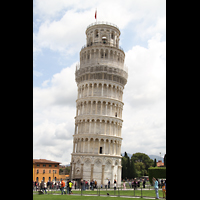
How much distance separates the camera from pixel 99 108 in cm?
5156

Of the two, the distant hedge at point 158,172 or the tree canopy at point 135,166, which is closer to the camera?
the distant hedge at point 158,172

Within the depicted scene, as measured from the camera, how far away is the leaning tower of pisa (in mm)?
48938

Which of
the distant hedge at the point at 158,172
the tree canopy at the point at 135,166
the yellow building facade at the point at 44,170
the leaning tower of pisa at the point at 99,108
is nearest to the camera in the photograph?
the distant hedge at the point at 158,172

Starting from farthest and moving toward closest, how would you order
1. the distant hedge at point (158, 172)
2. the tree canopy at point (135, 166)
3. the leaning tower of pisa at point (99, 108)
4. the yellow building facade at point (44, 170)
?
the yellow building facade at point (44, 170)
the tree canopy at point (135, 166)
the leaning tower of pisa at point (99, 108)
the distant hedge at point (158, 172)

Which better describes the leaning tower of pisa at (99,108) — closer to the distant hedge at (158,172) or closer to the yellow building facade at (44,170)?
the distant hedge at (158,172)

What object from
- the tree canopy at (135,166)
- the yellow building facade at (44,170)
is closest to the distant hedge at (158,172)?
the tree canopy at (135,166)

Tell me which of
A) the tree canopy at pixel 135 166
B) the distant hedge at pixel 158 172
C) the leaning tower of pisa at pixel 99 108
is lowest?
the tree canopy at pixel 135 166

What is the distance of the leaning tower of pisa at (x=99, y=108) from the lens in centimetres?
4894

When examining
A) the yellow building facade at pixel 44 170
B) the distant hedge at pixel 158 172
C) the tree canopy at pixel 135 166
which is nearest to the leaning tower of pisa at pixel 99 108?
the distant hedge at pixel 158 172

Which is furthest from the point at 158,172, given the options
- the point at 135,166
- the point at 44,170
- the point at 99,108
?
the point at 135,166

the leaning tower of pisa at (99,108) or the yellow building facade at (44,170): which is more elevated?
the leaning tower of pisa at (99,108)
